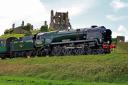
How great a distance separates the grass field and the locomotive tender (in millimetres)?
5148

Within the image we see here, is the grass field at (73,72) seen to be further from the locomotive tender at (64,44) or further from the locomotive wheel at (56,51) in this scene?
the locomotive wheel at (56,51)

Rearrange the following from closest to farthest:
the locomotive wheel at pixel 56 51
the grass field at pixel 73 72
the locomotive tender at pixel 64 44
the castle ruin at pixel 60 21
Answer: the grass field at pixel 73 72 < the locomotive tender at pixel 64 44 < the locomotive wheel at pixel 56 51 < the castle ruin at pixel 60 21

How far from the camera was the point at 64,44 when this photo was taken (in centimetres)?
4600

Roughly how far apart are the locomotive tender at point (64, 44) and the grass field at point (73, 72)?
5148 millimetres

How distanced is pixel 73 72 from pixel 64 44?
1596 cm

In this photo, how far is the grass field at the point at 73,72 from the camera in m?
27.1

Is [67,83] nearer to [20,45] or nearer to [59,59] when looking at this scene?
[59,59]

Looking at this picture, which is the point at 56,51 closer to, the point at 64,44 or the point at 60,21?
the point at 64,44

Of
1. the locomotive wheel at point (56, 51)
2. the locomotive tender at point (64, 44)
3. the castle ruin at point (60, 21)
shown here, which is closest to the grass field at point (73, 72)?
the locomotive tender at point (64, 44)

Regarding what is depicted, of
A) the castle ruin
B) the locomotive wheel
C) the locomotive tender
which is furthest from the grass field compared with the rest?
the castle ruin

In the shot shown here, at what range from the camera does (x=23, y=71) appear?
116 feet

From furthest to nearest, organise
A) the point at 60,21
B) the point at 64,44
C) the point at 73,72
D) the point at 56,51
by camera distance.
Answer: the point at 60,21 < the point at 64,44 < the point at 56,51 < the point at 73,72

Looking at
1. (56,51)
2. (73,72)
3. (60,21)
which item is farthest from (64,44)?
(60,21)

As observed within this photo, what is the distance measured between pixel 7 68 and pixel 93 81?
526 inches
